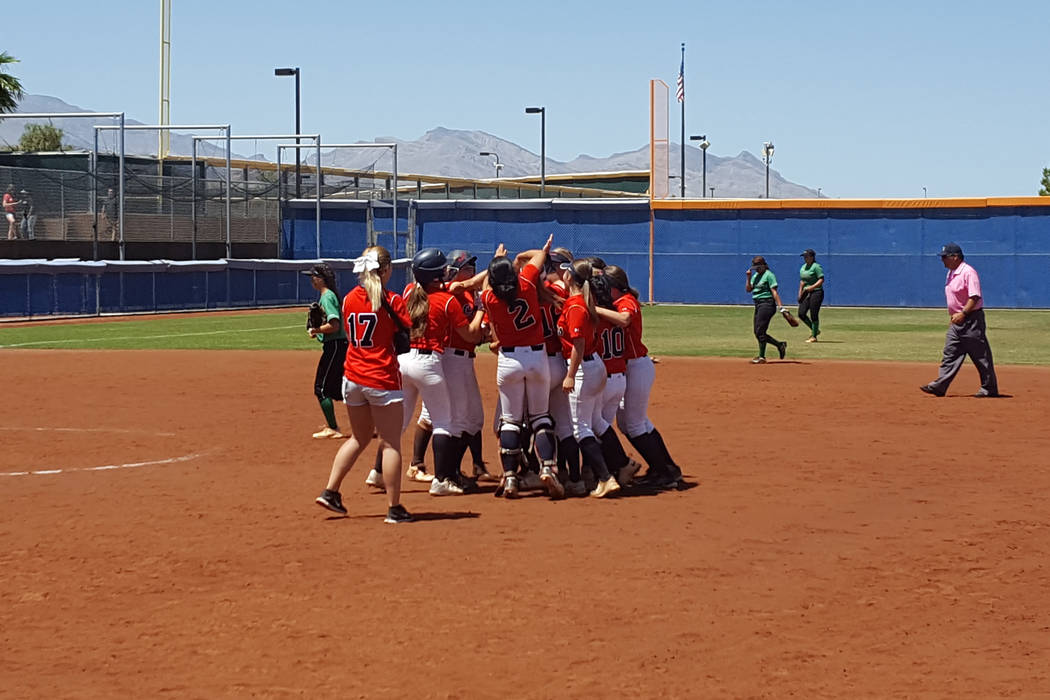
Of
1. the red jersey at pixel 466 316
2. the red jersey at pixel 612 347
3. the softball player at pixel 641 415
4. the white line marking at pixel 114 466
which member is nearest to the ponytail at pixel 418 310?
the red jersey at pixel 466 316

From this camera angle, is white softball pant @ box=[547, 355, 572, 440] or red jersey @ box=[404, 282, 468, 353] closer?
red jersey @ box=[404, 282, 468, 353]

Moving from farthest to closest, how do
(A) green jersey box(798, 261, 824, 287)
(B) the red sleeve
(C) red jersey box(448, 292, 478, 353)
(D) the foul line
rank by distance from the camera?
(D) the foul line → (A) green jersey box(798, 261, 824, 287) → (C) red jersey box(448, 292, 478, 353) → (B) the red sleeve

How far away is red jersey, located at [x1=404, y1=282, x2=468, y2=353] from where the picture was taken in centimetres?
1060

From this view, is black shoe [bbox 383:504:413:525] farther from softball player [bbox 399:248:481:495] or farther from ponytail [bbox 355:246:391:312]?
ponytail [bbox 355:246:391:312]

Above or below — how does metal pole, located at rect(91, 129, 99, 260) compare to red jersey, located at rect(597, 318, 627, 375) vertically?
above

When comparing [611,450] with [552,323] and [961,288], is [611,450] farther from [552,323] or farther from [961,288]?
[961,288]

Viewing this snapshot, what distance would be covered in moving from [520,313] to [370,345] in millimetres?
1410

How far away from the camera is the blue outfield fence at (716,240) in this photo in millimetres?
51469

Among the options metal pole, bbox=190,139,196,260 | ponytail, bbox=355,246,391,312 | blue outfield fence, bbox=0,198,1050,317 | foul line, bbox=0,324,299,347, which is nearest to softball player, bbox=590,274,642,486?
ponytail, bbox=355,246,391,312

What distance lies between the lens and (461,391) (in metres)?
11.2

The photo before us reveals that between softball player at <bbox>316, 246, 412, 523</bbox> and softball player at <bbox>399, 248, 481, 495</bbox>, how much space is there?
2.06ft

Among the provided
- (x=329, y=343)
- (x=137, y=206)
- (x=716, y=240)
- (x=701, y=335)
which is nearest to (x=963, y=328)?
(x=329, y=343)

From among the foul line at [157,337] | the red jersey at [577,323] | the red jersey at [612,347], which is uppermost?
the red jersey at [577,323]

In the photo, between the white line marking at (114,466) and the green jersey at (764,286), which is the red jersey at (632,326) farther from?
the green jersey at (764,286)
